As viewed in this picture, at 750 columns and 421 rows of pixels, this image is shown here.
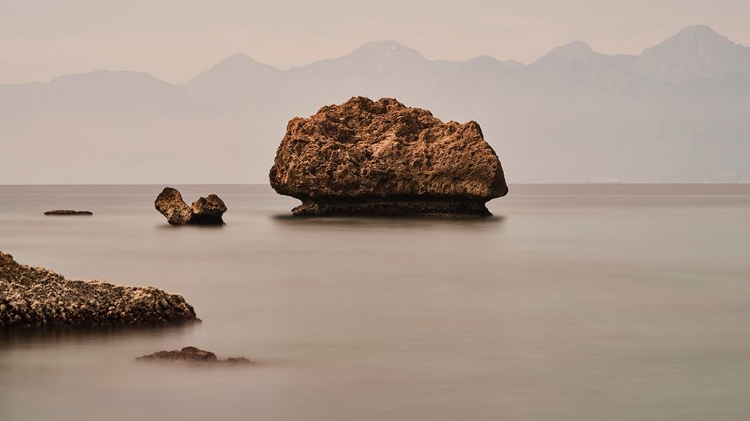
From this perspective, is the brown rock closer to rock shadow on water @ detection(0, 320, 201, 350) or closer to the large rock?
the large rock

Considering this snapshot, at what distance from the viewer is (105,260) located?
115 ft

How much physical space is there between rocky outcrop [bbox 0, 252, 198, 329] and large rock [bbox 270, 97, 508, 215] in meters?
38.9

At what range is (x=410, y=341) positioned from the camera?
17.7 m

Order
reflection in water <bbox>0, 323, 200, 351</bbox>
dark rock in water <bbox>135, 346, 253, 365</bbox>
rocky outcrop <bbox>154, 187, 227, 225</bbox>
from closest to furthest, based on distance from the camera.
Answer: dark rock in water <bbox>135, 346, 253, 365</bbox>, reflection in water <bbox>0, 323, 200, 351</bbox>, rocky outcrop <bbox>154, 187, 227, 225</bbox>

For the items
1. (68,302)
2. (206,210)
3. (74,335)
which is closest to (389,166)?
(206,210)

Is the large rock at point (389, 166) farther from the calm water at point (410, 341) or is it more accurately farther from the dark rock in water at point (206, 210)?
the calm water at point (410, 341)

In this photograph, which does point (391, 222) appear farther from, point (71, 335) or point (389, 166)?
point (71, 335)

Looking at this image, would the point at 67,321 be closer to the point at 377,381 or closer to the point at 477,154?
the point at 377,381

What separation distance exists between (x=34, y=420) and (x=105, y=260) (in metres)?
23.2

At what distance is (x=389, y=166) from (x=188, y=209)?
10.8 meters

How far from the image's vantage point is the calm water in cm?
1298

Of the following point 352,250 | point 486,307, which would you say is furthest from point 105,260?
point 486,307

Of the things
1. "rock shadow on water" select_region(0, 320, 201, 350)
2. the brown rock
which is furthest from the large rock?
"rock shadow on water" select_region(0, 320, 201, 350)

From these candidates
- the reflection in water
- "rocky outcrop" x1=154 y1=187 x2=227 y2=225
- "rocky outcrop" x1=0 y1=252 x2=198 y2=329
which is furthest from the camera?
"rocky outcrop" x1=154 y1=187 x2=227 y2=225
